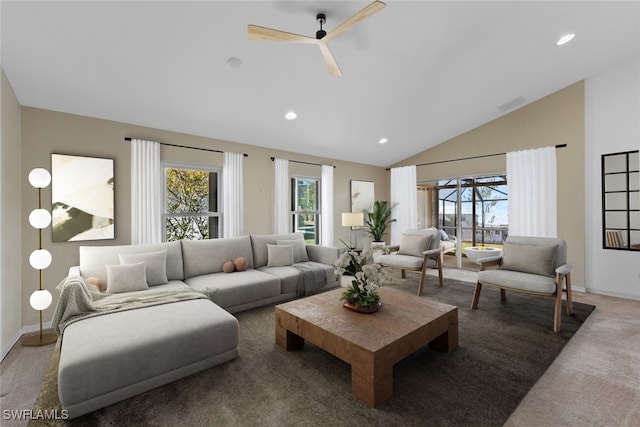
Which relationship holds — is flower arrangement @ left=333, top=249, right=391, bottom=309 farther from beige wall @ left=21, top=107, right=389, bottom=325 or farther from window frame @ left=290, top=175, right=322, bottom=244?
window frame @ left=290, top=175, right=322, bottom=244

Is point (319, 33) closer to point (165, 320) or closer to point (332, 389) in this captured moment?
point (165, 320)

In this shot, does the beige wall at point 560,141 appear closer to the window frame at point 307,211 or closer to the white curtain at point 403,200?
the white curtain at point 403,200

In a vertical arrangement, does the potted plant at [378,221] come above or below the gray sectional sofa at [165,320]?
above

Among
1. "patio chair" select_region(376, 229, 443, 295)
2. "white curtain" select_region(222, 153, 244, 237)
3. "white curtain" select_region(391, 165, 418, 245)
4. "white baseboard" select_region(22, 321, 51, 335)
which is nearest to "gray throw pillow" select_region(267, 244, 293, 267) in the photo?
"white curtain" select_region(222, 153, 244, 237)

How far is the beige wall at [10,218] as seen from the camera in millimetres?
2451

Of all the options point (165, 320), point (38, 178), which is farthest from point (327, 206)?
point (38, 178)

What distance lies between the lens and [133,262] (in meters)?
3.14

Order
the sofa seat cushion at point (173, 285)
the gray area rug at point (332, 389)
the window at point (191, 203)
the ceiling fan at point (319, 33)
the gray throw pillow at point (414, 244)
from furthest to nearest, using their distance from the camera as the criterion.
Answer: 1. the gray throw pillow at point (414, 244)
2. the window at point (191, 203)
3. the sofa seat cushion at point (173, 285)
4. the ceiling fan at point (319, 33)
5. the gray area rug at point (332, 389)

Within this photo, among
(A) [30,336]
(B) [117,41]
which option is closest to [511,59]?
(B) [117,41]

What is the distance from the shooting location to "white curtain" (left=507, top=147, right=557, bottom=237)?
4562 millimetres

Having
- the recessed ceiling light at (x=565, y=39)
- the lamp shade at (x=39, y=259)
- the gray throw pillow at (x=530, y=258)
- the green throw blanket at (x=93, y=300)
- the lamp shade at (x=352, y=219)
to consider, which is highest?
the recessed ceiling light at (x=565, y=39)

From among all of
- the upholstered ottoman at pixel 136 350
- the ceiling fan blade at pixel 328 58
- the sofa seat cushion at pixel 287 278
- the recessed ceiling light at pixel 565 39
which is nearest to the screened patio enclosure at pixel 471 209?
the recessed ceiling light at pixel 565 39

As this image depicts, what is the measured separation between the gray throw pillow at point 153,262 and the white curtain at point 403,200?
488 centimetres

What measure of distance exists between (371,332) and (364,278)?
0.49m
